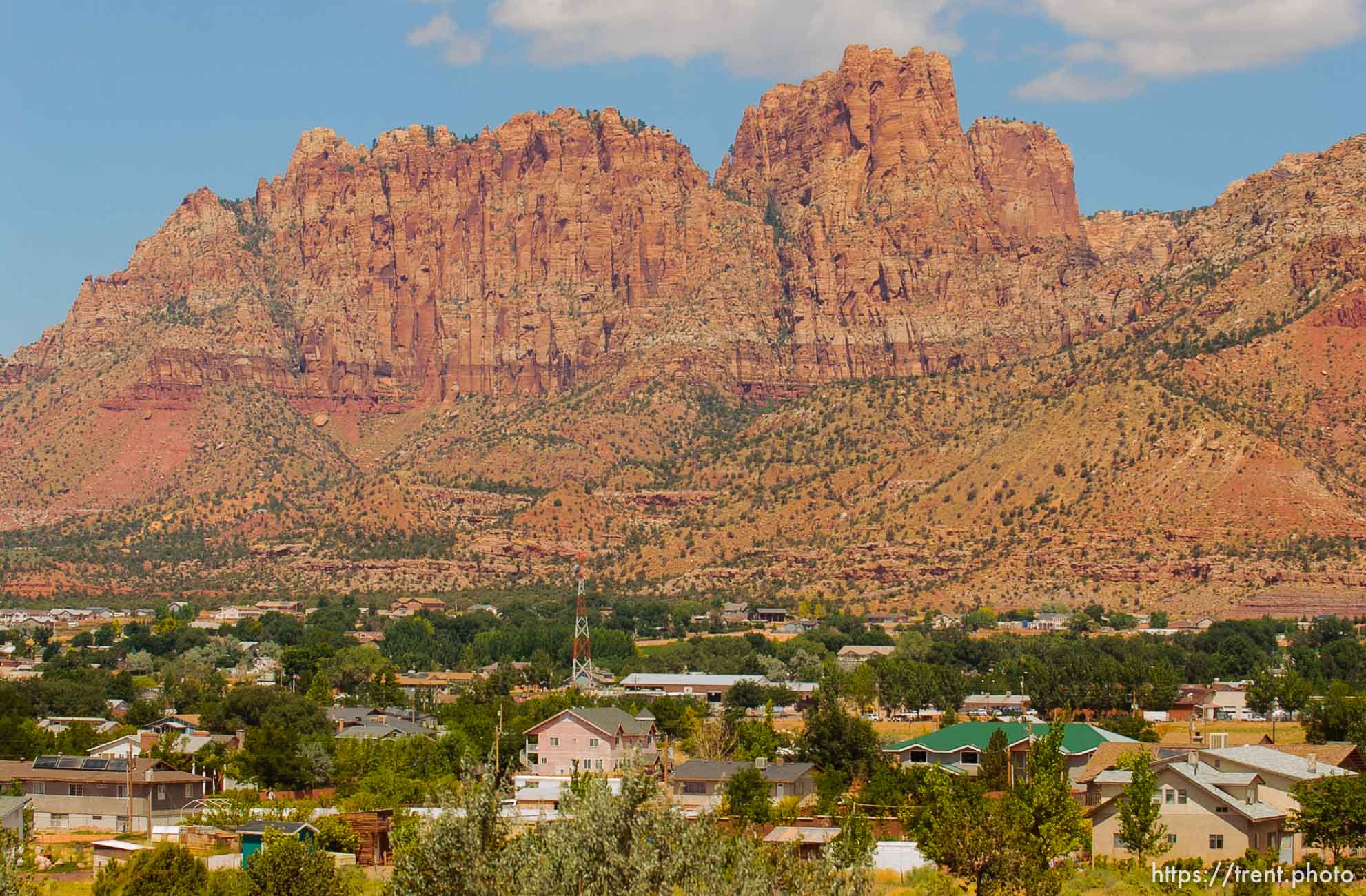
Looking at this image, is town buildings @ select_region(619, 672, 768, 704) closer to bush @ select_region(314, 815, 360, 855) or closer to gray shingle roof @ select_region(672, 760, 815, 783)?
gray shingle roof @ select_region(672, 760, 815, 783)

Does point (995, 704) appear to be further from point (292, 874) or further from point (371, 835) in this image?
point (292, 874)

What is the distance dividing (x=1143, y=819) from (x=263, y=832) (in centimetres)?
2793

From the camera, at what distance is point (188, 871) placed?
192 feet

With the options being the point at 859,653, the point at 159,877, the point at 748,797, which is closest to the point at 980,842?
the point at 748,797

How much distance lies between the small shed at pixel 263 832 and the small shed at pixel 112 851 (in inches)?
128

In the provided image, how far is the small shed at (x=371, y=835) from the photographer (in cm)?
7206

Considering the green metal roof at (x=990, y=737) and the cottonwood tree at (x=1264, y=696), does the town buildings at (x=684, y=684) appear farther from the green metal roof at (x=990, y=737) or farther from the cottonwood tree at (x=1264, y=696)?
the green metal roof at (x=990, y=737)

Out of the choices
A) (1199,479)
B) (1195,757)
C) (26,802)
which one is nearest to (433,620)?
(1199,479)

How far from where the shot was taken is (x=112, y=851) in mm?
72250

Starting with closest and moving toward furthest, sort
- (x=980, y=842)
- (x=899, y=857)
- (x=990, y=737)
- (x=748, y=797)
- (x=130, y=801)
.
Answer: (x=980, y=842) < (x=899, y=857) < (x=748, y=797) < (x=130, y=801) < (x=990, y=737)

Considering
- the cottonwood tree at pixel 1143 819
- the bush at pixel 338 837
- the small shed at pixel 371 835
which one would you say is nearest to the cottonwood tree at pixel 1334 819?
the cottonwood tree at pixel 1143 819

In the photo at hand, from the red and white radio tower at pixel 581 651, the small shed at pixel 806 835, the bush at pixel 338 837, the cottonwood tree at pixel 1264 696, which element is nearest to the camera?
the small shed at pixel 806 835

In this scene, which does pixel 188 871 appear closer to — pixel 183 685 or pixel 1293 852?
pixel 1293 852

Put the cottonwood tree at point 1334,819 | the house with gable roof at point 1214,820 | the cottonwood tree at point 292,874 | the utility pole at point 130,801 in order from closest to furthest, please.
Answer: the cottonwood tree at point 292,874
the cottonwood tree at point 1334,819
the house with gable roof at point 1214,820
the utility pole at point 130,801
